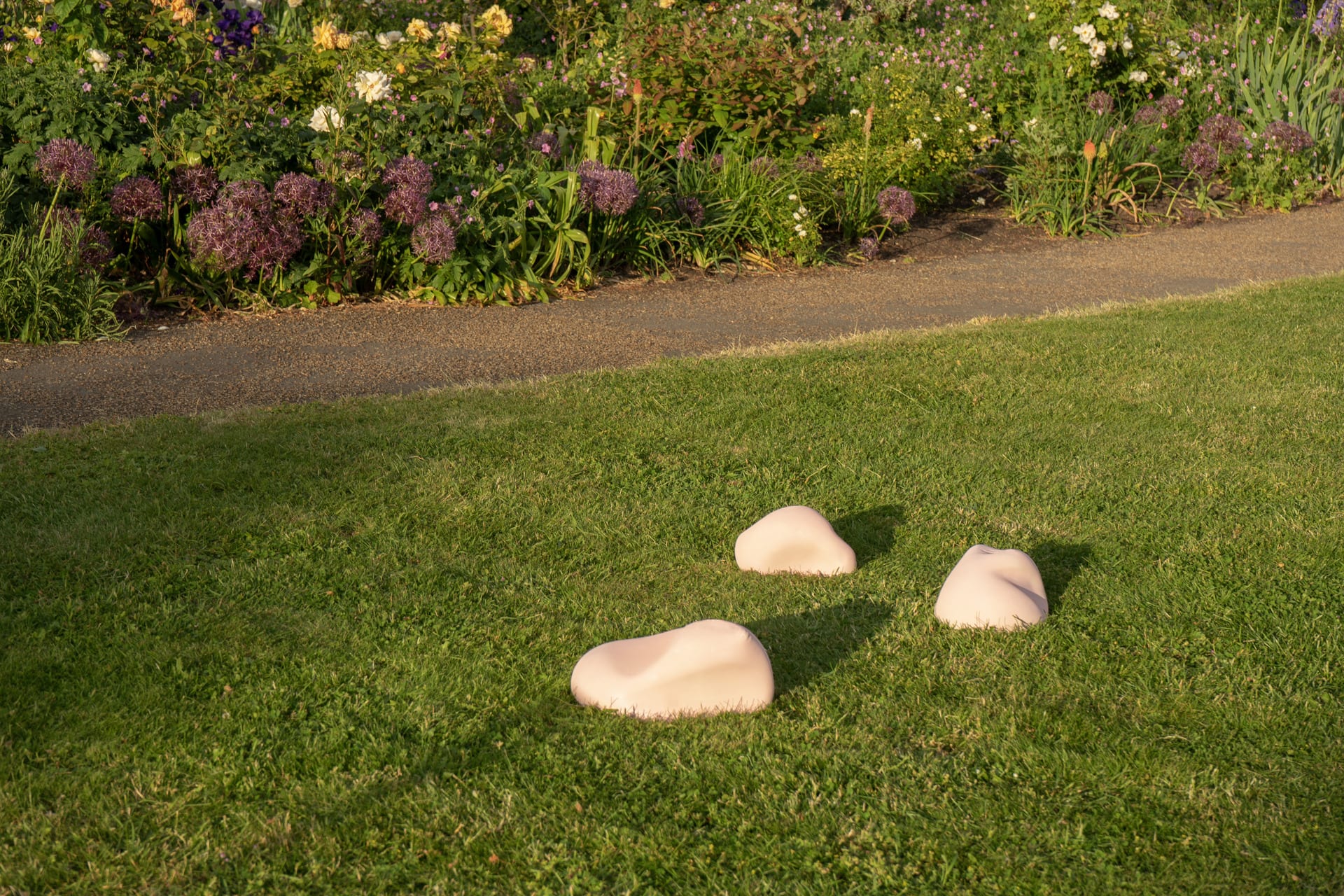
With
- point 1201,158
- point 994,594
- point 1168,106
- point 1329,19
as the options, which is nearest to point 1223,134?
point 1201,158

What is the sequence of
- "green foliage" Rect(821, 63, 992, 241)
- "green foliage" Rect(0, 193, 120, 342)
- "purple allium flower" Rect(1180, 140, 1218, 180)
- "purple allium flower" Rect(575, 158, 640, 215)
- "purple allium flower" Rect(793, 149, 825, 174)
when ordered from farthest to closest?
"purple allium flower" Rect(1180, 140, 1218, 180)
"green foliage" Rect(821, 63, 992, 241)
"purple allium flower" Rect(793, 149, 825, 174)
"purple allium flower" Rect(575, 158, 640, 215)
"green foliage" Rect(0, 193, 120, 342)

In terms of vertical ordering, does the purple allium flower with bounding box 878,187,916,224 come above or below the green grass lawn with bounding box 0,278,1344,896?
below

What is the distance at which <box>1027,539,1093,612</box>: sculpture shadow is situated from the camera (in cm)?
342

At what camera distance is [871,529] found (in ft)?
12.6

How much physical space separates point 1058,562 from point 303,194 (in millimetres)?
4192

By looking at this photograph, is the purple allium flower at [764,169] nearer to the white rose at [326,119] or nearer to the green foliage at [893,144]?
the green foliage at [893,144]

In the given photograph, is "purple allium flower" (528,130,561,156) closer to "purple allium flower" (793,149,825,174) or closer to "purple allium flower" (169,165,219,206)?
"purple allium flower" (793,149,825,174)

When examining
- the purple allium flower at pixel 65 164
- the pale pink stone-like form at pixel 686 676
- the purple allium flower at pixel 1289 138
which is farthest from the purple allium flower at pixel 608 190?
the purple allium flower at pixel 1289 138

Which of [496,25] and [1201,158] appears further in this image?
[1201,158]

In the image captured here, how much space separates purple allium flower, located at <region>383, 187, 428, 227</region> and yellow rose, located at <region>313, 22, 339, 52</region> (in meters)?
1.50

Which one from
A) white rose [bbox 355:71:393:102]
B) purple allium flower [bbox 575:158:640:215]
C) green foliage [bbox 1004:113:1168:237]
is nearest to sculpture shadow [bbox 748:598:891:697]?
purple allium flower [bbox 575:158:640:215]

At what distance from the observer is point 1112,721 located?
9.03 feet

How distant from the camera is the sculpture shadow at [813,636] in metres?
3.01

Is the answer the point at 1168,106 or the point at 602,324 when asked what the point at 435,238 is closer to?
the point at 602,324
